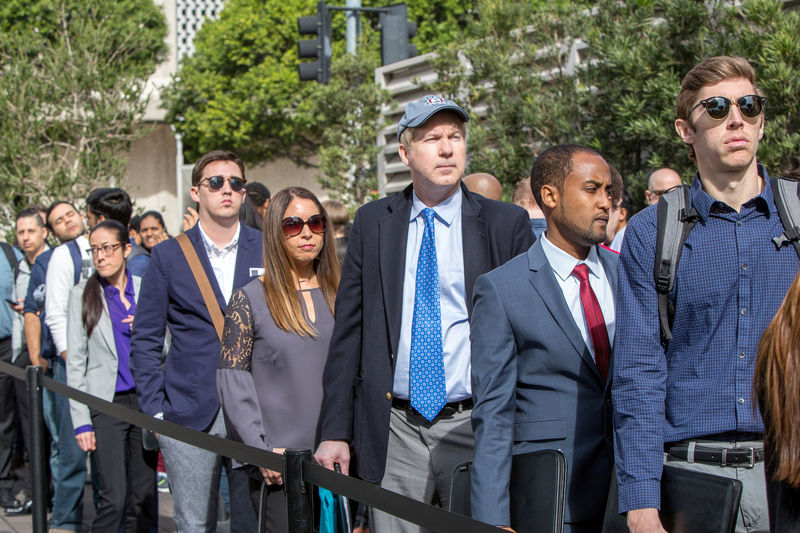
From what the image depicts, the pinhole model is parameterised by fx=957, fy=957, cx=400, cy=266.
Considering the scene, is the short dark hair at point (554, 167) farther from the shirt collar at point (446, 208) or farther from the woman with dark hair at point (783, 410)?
the woman with dark hair at point (783, 410)

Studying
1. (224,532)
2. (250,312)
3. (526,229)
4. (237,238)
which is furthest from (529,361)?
(224,532)

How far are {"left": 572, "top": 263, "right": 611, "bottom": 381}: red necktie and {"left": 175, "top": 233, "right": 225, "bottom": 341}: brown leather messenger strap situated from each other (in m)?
2.01

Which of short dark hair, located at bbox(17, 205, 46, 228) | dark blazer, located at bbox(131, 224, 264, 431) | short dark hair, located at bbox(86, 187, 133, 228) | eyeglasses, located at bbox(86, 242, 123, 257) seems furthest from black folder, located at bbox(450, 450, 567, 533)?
short dark hair, located at bbox(17, 205, 46, 228)

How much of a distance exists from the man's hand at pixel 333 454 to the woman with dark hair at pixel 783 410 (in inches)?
76.6

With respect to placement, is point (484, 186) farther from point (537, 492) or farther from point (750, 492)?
point (750, 492)

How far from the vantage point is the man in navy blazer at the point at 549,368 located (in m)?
2.96

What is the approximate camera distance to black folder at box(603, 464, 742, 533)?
2350mm

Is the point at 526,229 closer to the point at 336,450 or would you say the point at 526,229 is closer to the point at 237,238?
the point at 336,450

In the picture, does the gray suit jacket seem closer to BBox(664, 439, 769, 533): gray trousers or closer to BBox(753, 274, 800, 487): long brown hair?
BBox(664, 439, 769, 533): gray trousers

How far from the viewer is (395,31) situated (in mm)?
11883

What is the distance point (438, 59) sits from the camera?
12.0 m

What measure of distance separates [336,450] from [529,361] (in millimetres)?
991

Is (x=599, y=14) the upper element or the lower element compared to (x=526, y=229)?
upper

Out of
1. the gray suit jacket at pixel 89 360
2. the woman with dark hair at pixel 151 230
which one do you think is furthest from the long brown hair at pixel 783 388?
the woman with dark hair at pixel 151 230
